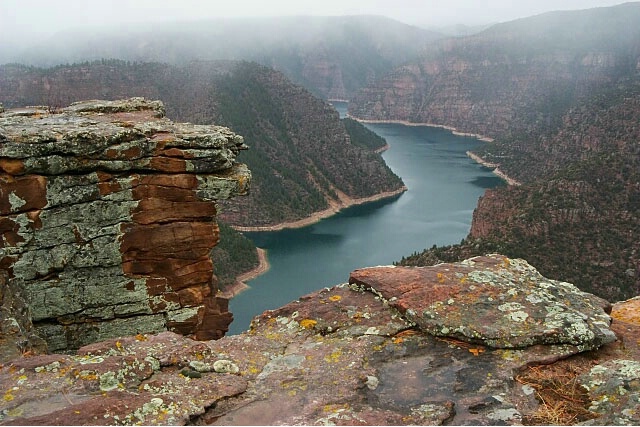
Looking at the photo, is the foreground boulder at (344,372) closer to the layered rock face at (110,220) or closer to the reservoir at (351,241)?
the layered rock face at (110,220)

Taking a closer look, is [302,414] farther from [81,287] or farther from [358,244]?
[358,244]

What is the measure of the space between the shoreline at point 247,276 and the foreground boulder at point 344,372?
8912 cm

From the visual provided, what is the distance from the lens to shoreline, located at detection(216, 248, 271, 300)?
105 metres

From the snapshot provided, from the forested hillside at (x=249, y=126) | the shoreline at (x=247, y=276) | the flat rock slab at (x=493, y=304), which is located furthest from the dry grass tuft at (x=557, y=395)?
the forested hillside at (x=249, y=126)

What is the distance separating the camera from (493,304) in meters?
10.4

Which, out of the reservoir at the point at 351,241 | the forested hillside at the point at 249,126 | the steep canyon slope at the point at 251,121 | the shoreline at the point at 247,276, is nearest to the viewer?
the shoreline at the point at 247,276

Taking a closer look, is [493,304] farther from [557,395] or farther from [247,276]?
[247,276]

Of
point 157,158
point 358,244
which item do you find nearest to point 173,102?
point 358,244

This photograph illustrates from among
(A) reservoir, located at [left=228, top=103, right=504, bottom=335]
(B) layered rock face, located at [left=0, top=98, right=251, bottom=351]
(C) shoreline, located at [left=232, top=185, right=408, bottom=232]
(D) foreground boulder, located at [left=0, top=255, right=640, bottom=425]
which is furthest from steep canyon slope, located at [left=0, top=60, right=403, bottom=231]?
(D) foreground boulder, located at [left=0, top=255, right=640, bottom=425]

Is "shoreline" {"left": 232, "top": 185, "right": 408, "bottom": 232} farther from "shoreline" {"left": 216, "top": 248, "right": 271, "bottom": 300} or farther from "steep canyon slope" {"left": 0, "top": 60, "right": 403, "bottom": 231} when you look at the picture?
"shoreline" {"left": 216, "top": 248, "right": 271, "bottom": 300}

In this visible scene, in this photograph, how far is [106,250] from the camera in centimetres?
1602

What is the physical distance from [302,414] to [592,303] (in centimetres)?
618

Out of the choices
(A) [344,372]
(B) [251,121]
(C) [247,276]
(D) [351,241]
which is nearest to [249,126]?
(B) [251,121]

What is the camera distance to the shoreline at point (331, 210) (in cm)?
15175
